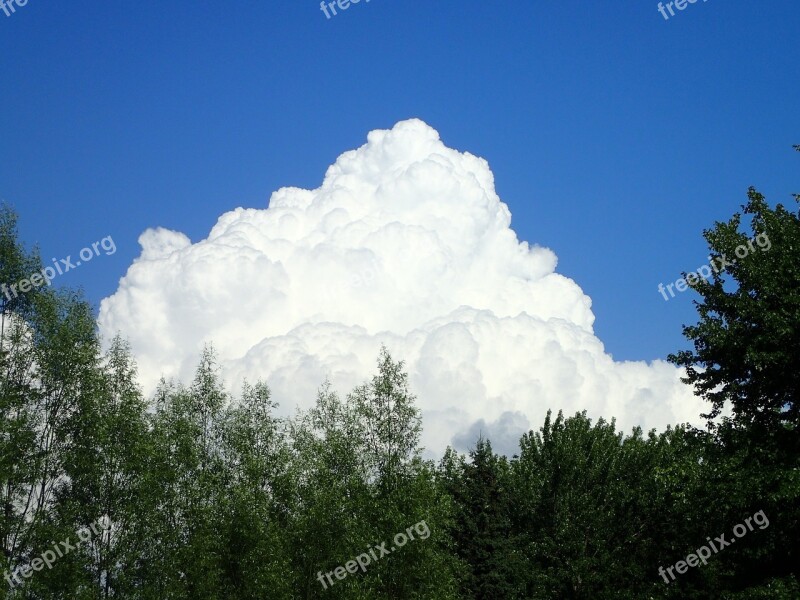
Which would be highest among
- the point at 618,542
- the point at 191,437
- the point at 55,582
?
the point at 191,437

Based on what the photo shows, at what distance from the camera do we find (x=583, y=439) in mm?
54531

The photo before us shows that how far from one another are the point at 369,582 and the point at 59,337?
22541 millimetres

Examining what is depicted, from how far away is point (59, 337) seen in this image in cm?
4753

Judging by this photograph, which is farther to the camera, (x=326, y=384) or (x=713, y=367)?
(x=326, y=384)

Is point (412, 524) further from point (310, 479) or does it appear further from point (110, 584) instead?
point (110, 584)

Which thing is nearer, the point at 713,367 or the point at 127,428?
the point at 713,367

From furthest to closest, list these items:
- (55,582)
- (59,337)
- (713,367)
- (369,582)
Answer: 1. (59,337)
2. (369,582)
3. (55,582)
4. (713,367)

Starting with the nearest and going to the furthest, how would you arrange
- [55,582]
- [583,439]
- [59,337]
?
[55,582]
[59,337]
[583,439]

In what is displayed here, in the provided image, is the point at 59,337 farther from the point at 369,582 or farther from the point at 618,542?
the point at 618,542

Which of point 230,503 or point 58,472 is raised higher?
point 58,472

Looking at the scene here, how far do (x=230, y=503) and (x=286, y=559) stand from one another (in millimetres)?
4535

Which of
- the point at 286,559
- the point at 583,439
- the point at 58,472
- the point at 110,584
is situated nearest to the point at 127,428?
the point at 58,472

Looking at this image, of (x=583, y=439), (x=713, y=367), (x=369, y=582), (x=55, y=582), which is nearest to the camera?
(x=713, y=367)

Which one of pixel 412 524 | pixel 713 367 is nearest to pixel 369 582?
Result: pixel 412 524
